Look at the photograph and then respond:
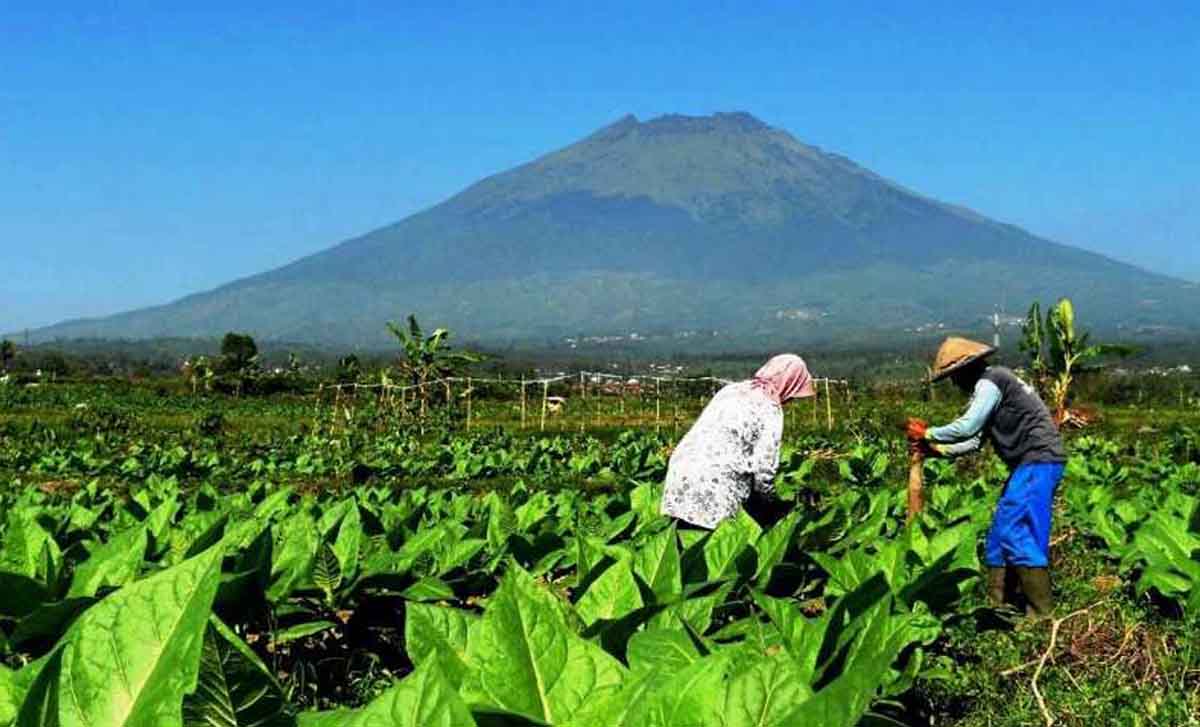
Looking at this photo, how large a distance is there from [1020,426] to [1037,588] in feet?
2.89

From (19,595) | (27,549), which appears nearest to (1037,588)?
(27,549)

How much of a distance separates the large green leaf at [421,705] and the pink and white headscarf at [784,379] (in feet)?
17.7

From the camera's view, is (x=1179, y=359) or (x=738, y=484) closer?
(x=738, y=484)

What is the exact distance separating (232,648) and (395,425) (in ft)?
99.4

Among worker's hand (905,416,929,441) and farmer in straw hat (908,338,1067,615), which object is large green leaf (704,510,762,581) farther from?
worker's hand (905,416,929,441)

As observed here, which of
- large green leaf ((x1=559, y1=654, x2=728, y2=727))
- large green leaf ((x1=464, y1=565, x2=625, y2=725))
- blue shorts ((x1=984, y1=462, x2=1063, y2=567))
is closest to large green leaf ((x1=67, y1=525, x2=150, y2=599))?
large green leaf ((x1=464, y1=565, x2=625, y2=725))

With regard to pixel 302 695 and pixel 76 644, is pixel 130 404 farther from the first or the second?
pixel 76 644

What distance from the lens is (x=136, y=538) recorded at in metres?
4.41

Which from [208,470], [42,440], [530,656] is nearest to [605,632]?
[530,656]

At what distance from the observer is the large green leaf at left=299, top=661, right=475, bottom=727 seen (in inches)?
54.9

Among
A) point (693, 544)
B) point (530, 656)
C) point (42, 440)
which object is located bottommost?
point (42, 440)

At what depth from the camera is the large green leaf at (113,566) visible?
13.7 ft

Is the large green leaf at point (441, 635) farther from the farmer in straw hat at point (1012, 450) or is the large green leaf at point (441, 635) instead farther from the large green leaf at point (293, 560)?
the farmer in straw hat at point (1012, 450)

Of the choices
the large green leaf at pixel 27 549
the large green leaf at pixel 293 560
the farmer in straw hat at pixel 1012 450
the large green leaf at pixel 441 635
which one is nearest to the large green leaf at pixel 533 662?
the large green leaf at pixel 441 635
